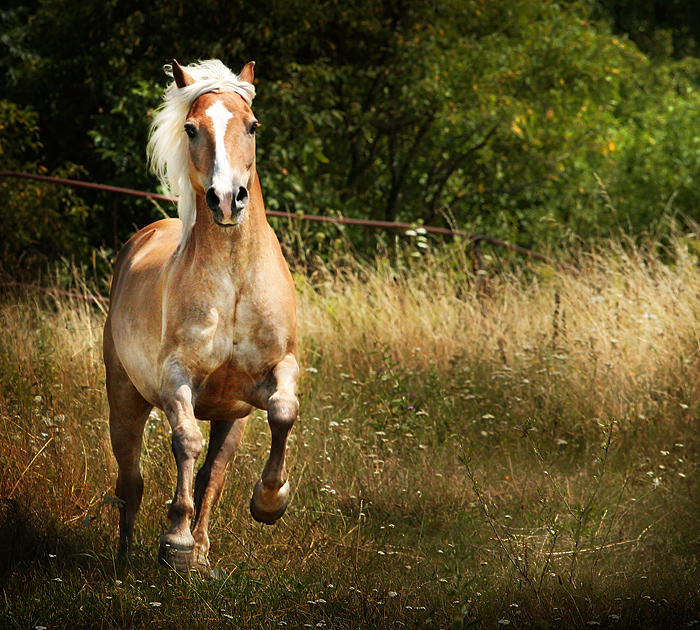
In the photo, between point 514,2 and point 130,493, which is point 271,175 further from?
point 130,493

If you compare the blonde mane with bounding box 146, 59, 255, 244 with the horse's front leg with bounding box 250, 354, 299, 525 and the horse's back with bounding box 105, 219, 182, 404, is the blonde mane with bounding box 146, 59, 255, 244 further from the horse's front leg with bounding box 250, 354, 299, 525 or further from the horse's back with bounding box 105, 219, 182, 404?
the horse's front leg with bounding box 250, 354, 299, 525

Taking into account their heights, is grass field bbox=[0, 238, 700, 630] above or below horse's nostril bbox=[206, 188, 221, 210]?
below

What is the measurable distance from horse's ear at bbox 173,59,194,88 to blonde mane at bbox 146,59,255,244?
29 millimetres

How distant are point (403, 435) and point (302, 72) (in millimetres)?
7901

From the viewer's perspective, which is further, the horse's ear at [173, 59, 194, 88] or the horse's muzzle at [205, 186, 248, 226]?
the horse's ear at [173, 59, 194, 88]

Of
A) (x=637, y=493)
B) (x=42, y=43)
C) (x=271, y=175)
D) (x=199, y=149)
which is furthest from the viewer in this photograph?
(x=42, y=43)

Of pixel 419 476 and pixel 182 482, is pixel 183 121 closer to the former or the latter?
pixel 182 482

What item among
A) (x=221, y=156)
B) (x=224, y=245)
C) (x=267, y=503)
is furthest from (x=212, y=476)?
(x=221, y=156)

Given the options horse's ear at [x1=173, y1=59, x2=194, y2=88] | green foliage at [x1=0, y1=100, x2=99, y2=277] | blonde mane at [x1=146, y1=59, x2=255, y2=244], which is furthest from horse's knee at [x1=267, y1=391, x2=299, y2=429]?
green foliage at [x1=0, y1=100, x2=99, y2=277]

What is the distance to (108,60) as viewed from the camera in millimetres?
11938

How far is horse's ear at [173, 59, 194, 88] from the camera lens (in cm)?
366

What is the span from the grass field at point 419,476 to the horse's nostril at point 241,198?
4.56ft

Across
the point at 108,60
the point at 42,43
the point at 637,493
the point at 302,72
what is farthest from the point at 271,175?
the point at 637,493

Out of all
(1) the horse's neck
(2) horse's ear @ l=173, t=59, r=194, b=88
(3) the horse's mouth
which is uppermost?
(2) horse's ear @ l=173, t=59, r=194, b=88
